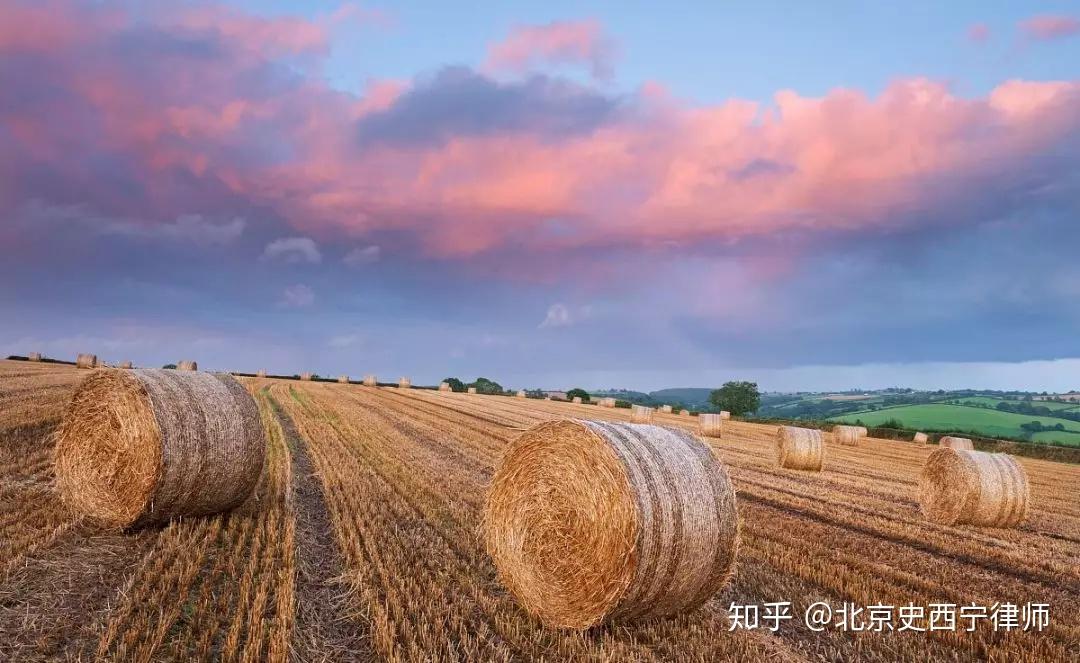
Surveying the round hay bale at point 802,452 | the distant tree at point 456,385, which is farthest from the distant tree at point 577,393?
the round hay bale at point 802,452

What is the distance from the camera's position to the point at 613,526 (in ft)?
18.2

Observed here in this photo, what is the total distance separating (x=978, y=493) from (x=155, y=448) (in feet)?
39.3

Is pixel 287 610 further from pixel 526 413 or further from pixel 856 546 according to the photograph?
pixel 526 413

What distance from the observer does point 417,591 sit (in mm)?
5918

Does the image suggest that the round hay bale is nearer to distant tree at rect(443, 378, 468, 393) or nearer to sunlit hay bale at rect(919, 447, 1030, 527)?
sunlit hay bale at rect(919, 447, 1030, 527)

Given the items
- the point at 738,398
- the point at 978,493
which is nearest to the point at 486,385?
the point at 738,398

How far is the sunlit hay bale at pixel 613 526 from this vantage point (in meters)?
5.45

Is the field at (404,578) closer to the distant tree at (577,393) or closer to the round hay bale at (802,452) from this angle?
the round hay bale at (802,452)

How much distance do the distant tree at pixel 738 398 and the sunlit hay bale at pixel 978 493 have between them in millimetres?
68331

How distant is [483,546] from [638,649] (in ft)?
9.51

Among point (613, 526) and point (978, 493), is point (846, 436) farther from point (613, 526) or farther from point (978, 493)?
point (613, 526)

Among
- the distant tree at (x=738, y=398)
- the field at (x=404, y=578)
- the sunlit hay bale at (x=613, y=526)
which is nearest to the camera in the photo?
the field at (x=404, y=578)

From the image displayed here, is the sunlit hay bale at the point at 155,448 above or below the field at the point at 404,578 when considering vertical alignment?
above

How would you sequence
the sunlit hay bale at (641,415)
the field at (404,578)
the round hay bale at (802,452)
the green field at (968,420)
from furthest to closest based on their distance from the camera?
1. the green field at (968,420)
2. the sunlit hay bale at (641,415)
3. the round hay bale at (802,452)
4. the field at (404,578)
